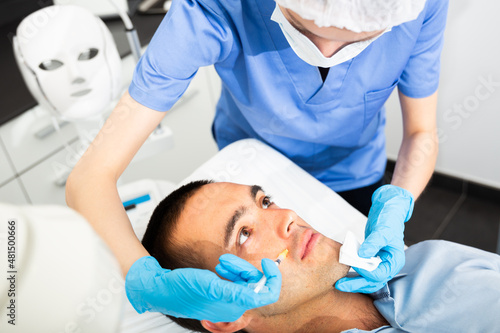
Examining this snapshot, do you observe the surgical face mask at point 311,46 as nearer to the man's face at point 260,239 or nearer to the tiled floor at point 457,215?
the man's face at point 260,239

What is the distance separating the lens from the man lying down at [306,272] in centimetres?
109

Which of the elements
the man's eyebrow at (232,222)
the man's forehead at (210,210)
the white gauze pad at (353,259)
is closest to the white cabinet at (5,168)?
the man's forehead at (210,210)

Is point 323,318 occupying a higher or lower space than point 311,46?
lower

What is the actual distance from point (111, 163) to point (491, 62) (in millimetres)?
1842

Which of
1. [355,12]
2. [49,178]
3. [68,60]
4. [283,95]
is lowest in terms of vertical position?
[49,178]

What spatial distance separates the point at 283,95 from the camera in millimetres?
1244

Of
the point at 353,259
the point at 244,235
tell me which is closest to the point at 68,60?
the point at 244,235

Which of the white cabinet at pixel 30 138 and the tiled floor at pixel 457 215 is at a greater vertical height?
the white cabinet at pixel 30 138

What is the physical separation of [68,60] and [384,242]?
3.16 ft

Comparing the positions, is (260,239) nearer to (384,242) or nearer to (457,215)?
(384,242)

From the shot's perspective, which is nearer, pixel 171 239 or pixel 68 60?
pixel 171 239

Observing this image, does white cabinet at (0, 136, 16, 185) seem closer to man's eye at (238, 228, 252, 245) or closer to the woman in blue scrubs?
the woman in blue scrubs

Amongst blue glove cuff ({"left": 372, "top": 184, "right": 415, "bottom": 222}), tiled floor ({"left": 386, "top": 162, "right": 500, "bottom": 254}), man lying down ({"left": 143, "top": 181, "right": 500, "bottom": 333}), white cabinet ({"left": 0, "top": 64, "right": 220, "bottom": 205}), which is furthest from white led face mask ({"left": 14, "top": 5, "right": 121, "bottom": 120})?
tiled floor ({"left": 386, "top": 162, "right": 500, "bottom": 254})

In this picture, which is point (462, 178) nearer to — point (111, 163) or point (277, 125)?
point (277, 125)
